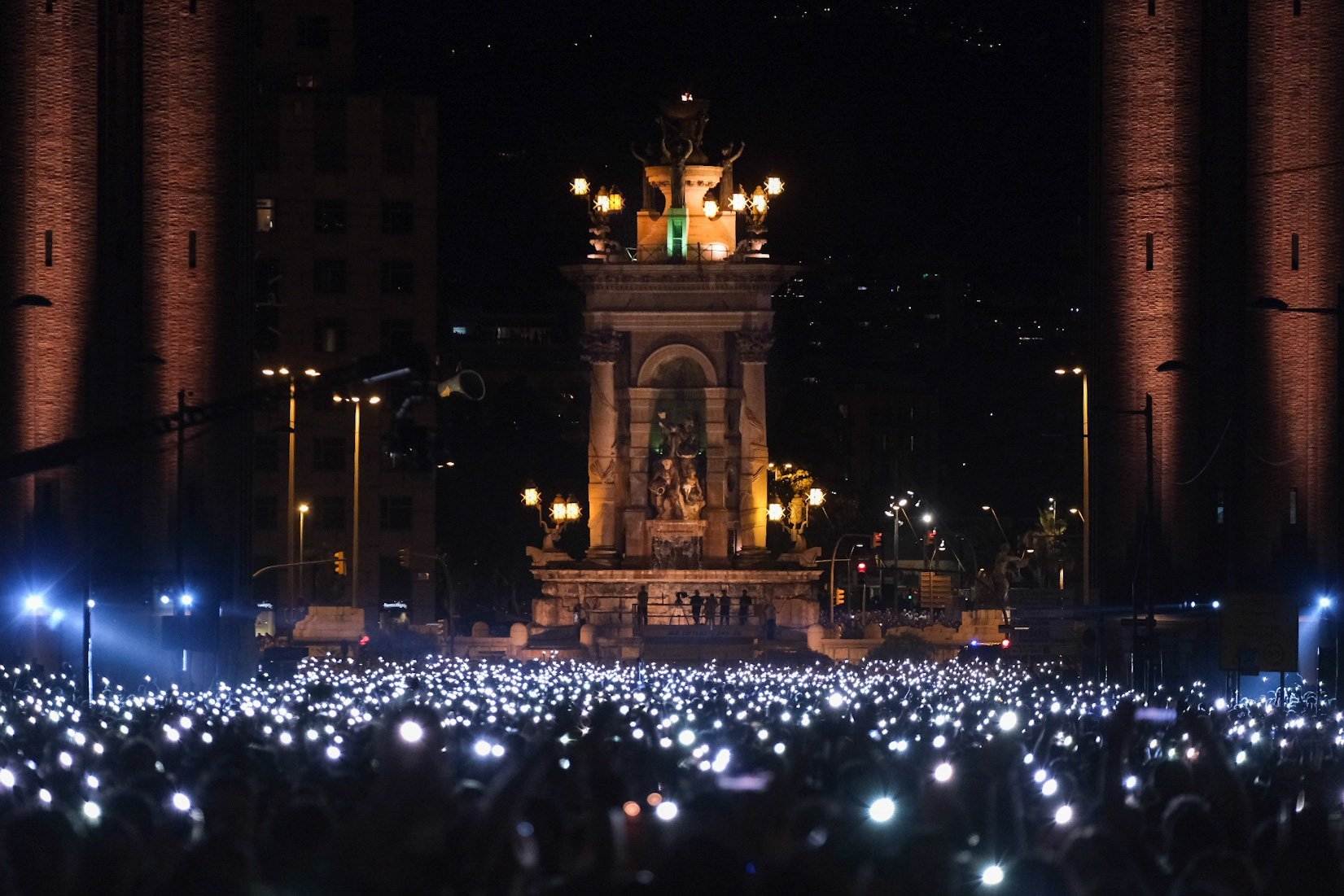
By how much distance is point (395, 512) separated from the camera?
123062 millimetres

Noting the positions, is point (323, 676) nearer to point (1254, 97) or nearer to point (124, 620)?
point (124, 620)

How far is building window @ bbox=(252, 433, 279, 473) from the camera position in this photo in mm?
123125

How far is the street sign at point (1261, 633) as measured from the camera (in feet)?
154

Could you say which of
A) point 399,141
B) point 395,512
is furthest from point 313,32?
point 395,512

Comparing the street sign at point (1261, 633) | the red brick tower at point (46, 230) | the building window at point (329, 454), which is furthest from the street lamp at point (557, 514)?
the street sign at point (1261, 633)

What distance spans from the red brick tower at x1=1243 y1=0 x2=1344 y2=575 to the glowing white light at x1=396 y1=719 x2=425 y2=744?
4012 centimetres

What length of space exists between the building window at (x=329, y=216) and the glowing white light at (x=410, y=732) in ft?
329

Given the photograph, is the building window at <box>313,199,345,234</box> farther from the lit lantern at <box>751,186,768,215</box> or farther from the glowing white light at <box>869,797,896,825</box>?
the glowing white light at <box>869,797,896,825</box>

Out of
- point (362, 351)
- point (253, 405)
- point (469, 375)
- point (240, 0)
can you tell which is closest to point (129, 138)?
point (240, 0)

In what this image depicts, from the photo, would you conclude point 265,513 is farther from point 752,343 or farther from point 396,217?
point 752,343

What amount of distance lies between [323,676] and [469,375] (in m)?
33.8

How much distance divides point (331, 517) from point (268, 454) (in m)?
3.87

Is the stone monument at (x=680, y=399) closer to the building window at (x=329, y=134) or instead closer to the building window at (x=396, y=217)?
the building window at (x=396, y=217)

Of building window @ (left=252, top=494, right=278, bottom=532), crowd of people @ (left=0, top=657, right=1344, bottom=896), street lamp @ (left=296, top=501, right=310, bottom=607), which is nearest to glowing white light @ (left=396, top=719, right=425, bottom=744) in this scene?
crowd of people @ (left=0, top=657, right=1344, bottom=896)
